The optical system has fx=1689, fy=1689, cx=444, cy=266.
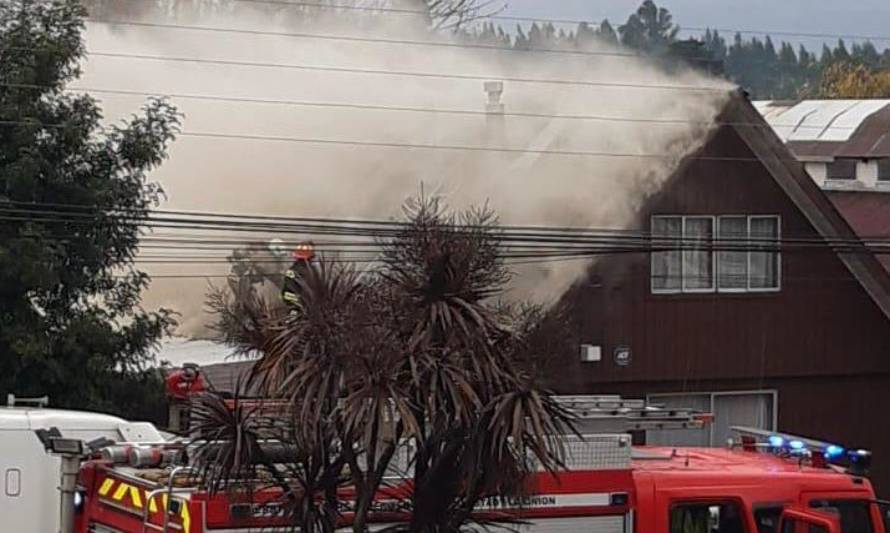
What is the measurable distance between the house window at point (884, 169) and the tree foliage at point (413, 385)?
95.2 ft

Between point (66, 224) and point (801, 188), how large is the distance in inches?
503

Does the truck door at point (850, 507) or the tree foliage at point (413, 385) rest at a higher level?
the tree foliage at point (413, 385)

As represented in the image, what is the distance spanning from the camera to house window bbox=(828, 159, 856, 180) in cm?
3691

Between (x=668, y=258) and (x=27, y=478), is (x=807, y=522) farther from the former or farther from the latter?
(x=668, y=258)

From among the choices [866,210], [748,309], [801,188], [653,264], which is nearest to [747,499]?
[653,264]

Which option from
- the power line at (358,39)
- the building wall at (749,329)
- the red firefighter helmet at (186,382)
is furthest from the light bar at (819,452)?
the power line at (358,39)

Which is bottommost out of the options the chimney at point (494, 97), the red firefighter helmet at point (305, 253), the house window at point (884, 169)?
the red firefighter helmet at point (305, 253)

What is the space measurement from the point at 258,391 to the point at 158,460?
1.10m

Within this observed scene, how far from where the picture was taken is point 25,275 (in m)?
16.4

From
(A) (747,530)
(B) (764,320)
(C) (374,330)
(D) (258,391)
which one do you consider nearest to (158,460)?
(D) (258,391)

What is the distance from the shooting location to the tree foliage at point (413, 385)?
27.4 ft

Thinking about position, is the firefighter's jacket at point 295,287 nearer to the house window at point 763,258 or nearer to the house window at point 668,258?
the house window at point 668,258

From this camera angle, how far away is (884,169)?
3672cm

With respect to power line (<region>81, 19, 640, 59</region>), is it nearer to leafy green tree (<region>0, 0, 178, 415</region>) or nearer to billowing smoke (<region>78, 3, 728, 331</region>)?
billowing smoke (<region>78, 3, 728, 331</region>)
